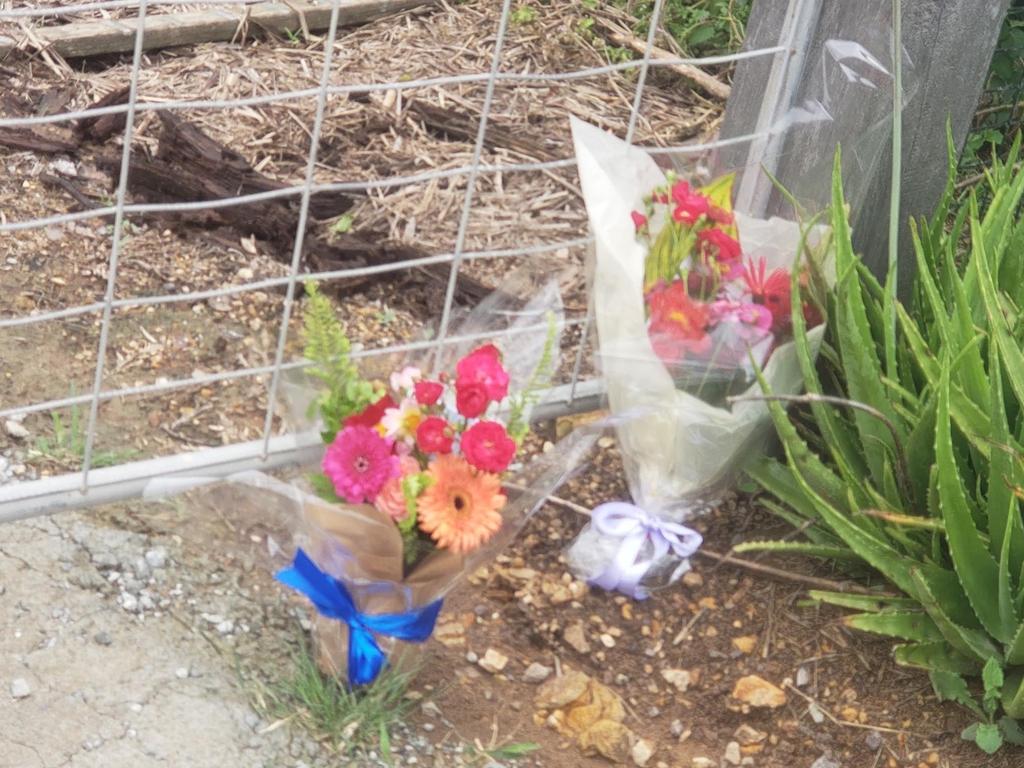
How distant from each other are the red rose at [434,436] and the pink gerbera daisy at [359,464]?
5 centimetres

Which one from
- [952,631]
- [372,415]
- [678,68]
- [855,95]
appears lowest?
[952,631]

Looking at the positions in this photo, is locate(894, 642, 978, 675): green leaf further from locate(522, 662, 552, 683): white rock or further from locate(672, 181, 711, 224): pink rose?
locate(672, 181, 711, 224): pink rose

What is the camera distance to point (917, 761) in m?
2.26

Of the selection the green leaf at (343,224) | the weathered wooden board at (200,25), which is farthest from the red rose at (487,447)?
the weathered wooden board at (200,25)

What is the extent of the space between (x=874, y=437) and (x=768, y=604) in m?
0.33

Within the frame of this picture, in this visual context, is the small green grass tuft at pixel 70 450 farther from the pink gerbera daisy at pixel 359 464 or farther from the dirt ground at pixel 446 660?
the pink gerbera daisy at pixel 359 464

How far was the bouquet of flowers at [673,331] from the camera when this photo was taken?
242 centimetres

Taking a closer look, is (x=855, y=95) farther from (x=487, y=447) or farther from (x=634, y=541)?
(x=487, y=447)

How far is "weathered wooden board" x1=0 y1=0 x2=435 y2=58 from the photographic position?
143 inches

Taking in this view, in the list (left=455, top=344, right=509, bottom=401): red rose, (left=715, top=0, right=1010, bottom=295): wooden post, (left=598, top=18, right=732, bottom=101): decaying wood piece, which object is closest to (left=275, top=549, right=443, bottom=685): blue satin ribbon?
(left=455, top=344, right=509, bottom=401): red rose

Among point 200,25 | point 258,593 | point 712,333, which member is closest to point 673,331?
point 712,333

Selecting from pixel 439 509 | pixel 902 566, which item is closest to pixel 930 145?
pixel 902 566

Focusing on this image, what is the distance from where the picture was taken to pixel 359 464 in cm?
197

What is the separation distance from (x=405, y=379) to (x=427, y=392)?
0.34 feet
